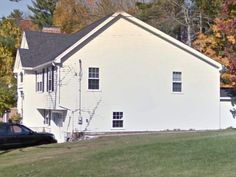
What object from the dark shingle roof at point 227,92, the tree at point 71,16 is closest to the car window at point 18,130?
the dark shingle roof at point 227,92

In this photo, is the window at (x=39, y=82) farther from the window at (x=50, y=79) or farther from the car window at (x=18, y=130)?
the car window at (x=18, y=130)

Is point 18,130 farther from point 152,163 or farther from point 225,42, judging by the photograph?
point 225,42

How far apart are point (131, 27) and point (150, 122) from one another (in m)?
6.42

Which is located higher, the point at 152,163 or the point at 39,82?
the point at 39,82

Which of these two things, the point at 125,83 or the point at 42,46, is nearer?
the point at 125,83

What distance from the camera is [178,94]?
35.7 m

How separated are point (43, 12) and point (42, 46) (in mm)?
34068

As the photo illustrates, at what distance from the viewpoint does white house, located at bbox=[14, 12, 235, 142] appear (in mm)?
32906

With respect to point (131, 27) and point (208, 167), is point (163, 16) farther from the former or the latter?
point (208, 167)

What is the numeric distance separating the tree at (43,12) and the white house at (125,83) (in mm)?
33728

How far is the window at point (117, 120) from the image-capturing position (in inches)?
1335

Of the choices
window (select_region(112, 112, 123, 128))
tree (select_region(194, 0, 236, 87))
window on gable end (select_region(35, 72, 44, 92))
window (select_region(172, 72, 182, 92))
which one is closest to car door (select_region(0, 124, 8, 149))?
window (select_region(112, 112, 123, 128))

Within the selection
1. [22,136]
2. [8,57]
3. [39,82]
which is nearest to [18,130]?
[22,136]

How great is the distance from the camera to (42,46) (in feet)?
133
